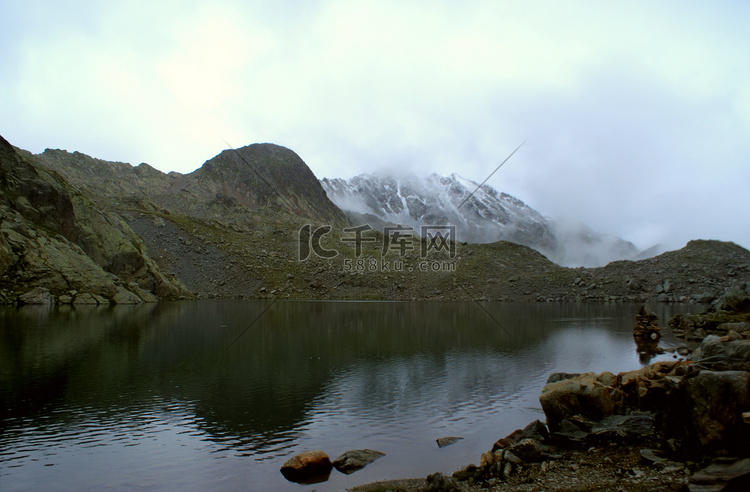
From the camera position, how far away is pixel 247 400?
1944cm

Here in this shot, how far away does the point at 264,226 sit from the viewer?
144375 mm

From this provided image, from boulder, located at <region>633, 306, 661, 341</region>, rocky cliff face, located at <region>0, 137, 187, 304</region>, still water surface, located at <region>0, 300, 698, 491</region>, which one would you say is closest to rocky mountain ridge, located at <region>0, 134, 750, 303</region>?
rocky cliff face, located at <region>0, 137, 187, 304</region>

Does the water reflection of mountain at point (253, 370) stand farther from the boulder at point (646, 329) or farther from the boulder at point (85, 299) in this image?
the boulder at point (85, 299)

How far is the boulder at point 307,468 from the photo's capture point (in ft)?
39.7

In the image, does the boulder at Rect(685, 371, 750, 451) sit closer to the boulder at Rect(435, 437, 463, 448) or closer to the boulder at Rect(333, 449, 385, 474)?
the boulder at Rect(435, 437, 463, 448)

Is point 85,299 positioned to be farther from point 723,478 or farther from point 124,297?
point 723,478

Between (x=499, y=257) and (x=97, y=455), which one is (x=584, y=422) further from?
(x=499, y=257)

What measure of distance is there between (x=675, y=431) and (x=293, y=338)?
102 ft

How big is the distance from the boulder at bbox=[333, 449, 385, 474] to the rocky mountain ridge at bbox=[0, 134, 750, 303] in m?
67.8

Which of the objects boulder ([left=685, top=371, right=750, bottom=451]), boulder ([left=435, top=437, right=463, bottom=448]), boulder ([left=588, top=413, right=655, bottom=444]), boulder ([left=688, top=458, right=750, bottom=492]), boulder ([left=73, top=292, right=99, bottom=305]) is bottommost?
boulder ([left=435, top=437, right=463, bottom=448])

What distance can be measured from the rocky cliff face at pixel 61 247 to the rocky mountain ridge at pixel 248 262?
0.19 m

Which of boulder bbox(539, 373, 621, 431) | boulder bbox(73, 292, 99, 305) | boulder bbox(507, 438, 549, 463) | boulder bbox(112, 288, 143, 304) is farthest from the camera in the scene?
boulder bbox(112, 288, 143, 304)

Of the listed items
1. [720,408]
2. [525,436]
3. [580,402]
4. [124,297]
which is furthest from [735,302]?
[124,297]

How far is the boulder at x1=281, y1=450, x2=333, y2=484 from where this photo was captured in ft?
39.7
